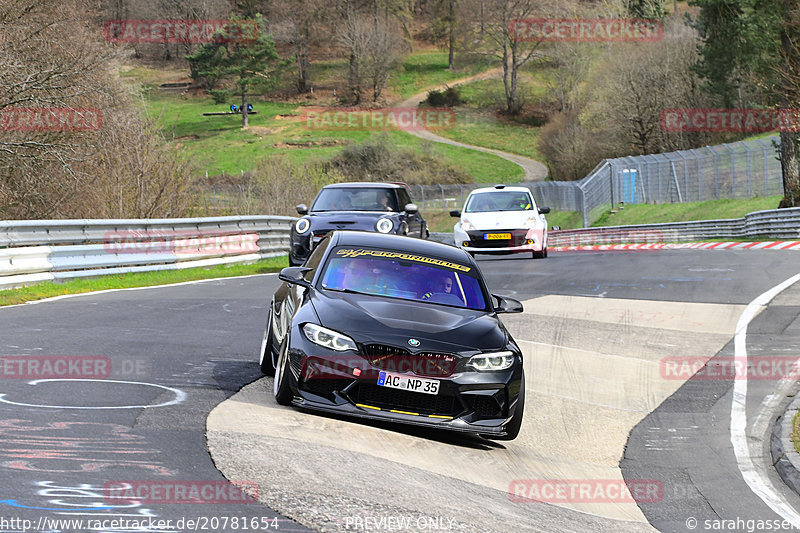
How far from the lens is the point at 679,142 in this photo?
65812mm

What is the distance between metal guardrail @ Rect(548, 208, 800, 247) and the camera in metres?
33.2

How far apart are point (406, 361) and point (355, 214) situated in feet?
37.8

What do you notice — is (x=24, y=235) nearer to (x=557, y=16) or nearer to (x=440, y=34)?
(x=557, y=16)

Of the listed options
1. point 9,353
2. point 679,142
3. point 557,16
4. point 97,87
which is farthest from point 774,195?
point 557,16

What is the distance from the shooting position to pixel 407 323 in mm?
8000

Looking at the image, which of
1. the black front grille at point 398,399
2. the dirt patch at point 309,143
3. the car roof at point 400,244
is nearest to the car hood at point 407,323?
the black front grille at point 398,399

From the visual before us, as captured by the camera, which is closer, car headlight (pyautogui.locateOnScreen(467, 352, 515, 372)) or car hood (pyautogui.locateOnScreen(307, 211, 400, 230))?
car headlight (pyautogui.locateOnScreen(467, 352, 515, 372))

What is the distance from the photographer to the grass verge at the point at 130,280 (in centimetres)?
1639

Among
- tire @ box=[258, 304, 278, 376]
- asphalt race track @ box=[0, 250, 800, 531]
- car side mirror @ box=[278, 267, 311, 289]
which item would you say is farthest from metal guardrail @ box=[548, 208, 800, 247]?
car side mirror @ box=[278, 267, 311, 289]

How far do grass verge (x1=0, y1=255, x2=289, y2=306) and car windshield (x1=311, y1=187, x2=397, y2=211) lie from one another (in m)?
3.22
